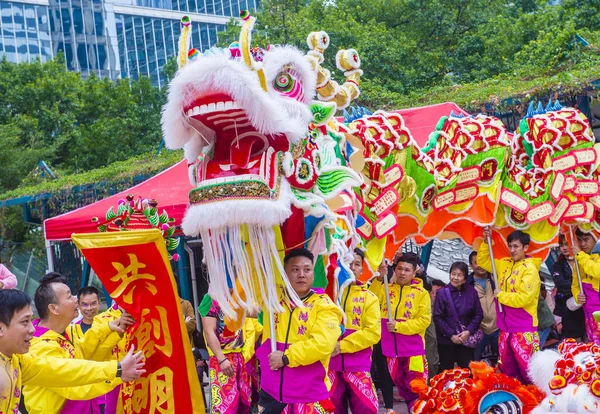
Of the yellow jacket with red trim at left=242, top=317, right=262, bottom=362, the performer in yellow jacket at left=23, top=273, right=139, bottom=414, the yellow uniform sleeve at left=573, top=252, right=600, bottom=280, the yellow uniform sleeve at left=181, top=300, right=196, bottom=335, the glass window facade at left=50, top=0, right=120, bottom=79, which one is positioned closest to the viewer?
the performer in yellow jacket at left=23, top=273, right=139, bottom=414

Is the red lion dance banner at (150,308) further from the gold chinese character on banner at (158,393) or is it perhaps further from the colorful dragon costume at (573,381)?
the colorful dragon costume at (573,381)

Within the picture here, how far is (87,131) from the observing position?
17.6 m

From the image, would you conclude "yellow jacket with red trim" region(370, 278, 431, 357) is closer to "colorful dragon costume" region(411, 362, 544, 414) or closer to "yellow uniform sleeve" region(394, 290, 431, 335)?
"yellow uniform sleeve" region(394, 290, 431, 335)

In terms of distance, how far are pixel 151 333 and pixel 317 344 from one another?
788 millimetres

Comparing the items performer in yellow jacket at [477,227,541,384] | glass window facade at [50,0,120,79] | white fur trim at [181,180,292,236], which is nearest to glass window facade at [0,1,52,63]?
glass window facade at [50,0,120,79]

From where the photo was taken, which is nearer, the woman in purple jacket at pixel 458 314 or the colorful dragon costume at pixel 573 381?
the colorful dragon costume at pixel 573 381

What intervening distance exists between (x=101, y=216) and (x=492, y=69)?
11592mm

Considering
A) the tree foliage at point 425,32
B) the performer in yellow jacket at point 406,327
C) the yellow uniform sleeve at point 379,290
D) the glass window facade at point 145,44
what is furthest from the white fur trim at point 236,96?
the glass window facade at point 145,44

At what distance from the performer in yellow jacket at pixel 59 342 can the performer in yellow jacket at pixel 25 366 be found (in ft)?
1.05

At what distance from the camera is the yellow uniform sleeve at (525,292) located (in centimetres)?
640

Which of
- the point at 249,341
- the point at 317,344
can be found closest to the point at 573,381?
the point at 317,344

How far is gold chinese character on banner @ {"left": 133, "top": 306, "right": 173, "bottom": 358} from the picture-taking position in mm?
4340

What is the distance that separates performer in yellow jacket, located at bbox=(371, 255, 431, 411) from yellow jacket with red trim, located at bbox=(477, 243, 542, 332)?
595mm

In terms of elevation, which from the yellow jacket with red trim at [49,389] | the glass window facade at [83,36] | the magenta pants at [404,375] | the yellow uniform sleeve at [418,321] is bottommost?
the magenta pants at [404,375]
